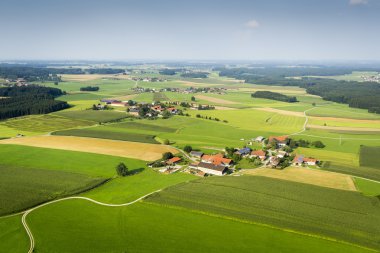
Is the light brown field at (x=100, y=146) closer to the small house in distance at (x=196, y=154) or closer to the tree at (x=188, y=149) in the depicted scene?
the tree at (x=188, y=149)

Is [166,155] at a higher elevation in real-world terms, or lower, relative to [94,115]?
lower

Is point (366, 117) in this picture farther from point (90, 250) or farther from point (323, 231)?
point (90, 250)

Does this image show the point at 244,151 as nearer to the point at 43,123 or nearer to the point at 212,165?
the point at 212,165

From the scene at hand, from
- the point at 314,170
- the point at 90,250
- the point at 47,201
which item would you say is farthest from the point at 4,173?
the point at 314,170

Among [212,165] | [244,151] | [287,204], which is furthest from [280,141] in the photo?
[287,204]

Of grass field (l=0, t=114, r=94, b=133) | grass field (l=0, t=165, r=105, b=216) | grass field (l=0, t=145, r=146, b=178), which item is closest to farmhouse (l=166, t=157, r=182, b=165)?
grass field (l=0, t=145, r=146, b=178)

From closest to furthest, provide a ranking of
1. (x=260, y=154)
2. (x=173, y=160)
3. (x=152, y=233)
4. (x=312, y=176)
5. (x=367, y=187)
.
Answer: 1. (x=152, y=233)
2. (x=367, y=187)
3. (x=312, y=176)
4. (x=173, y=160)
5. (x=260, y=154)

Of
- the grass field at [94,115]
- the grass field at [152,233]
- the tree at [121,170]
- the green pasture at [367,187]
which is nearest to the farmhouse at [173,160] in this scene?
the tree at [121,170]
